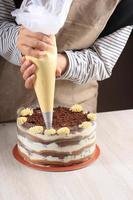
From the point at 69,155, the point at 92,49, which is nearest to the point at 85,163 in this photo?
the point at 69,155

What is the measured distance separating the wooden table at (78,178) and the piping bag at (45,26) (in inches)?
4.3

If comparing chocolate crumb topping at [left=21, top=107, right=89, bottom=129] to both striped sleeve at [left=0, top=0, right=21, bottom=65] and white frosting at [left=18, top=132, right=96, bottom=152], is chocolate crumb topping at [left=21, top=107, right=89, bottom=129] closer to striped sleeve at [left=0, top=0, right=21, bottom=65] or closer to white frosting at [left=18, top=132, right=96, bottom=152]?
white frosting at [left=18, top=132, right=96, bottom=152]

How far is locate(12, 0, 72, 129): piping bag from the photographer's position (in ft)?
2.61

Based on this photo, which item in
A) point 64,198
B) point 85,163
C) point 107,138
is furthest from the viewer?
point 107,138

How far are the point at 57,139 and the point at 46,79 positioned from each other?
12 centimetres

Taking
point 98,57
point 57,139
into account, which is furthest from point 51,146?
point 98,57

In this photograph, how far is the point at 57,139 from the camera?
0.84m

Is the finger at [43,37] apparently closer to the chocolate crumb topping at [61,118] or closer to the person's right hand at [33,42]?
the person's right hand at [33,42]

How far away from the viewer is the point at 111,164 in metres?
0.91

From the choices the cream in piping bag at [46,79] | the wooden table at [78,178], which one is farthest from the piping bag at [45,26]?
the wooden table at [78,178]

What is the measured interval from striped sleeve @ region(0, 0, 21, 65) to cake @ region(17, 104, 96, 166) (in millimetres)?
200

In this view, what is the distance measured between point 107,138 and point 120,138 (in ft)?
0.10

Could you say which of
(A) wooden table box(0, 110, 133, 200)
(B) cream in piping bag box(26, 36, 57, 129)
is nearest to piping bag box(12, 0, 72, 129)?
(B) cream in piping bag box(26, 36, 57, 129)

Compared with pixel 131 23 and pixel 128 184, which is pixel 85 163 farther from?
pixel 131 23
